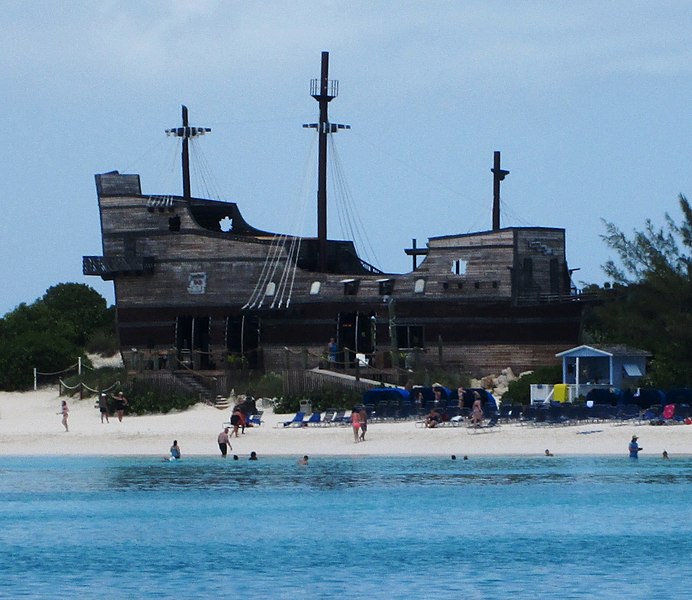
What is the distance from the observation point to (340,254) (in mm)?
66688

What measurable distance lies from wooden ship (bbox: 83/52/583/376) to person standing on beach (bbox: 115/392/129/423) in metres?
3.01

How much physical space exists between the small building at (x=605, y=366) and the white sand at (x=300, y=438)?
643 cm

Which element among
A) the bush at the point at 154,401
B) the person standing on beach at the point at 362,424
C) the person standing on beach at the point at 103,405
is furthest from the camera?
the bush at the point at 154,401

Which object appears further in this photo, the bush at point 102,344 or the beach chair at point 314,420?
the bush at point 102,344

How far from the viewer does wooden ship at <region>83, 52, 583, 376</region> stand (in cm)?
5841

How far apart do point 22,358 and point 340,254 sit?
13385 millimetres

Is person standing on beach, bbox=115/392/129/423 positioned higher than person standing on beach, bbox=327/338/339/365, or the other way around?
person standing on beach, bbox=327/338/339/365

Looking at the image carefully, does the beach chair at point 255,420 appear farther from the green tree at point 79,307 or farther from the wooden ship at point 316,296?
the green tree at point 79,307

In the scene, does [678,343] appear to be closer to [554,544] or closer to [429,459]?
[429,459]

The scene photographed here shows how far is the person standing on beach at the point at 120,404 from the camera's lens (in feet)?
184

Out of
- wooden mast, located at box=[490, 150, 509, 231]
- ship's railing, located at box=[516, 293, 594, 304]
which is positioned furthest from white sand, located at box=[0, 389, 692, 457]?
wooden mast, located at box=[490, 150, 509, 231]

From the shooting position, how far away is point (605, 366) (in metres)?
54.2

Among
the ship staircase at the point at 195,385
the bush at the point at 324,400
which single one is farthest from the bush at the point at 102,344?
the bush at the point at 324,400

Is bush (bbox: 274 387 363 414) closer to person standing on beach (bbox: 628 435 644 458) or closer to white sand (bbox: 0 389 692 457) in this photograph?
white sand (bbox: 0 389 692 457)
